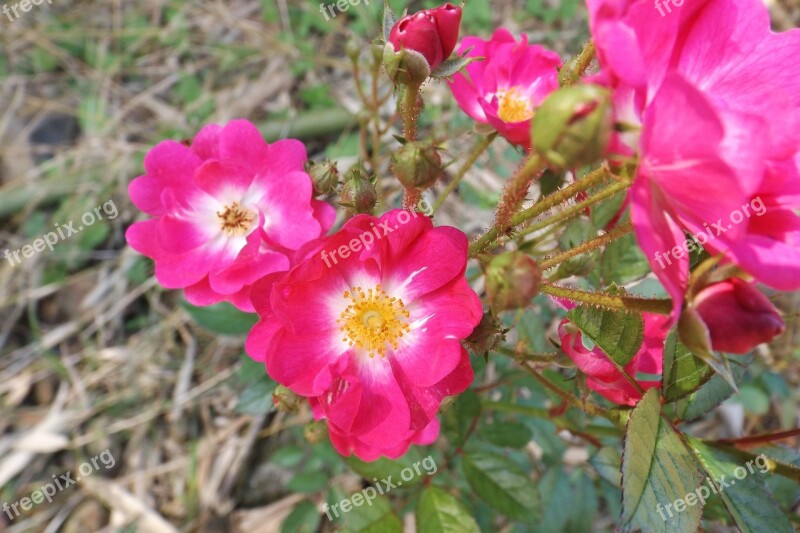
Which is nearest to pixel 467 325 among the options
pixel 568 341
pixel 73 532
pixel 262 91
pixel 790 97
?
pixel 568 341

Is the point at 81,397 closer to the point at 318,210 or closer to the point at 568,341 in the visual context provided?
the point at 318,210

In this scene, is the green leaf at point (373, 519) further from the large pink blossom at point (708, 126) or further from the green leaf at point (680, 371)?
the large pink blossom at point (708, 126)

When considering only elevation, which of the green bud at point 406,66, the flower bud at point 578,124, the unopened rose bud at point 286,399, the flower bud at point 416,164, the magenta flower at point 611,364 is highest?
the green bud at point 406,66

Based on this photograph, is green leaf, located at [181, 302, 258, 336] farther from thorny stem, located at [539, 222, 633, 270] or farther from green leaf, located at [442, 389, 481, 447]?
thorny stem, located at [539, 222, 633, 270]

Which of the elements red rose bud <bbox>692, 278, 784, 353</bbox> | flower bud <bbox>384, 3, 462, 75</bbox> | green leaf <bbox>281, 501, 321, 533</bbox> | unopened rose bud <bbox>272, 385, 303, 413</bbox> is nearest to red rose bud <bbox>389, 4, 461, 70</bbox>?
flower bud <bbox>384, 3, 462, 75</bbox>

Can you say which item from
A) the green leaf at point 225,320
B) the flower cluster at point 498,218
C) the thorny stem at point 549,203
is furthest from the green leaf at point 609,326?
the green leaf at point 225,320

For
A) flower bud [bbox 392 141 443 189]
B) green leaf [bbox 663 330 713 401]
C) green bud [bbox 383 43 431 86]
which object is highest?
green bud [bbox 383 43 431 86]
